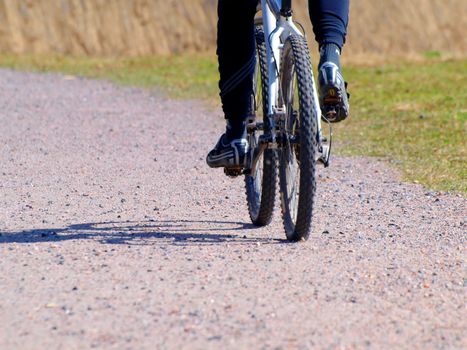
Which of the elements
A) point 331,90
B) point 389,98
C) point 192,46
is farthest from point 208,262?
point 192,46

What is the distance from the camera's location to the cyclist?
482 cm

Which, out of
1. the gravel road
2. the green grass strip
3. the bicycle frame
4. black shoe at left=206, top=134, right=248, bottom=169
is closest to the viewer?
the gravel road

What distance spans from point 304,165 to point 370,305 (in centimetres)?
85

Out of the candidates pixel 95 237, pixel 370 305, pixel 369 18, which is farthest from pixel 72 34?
pixel 370 305

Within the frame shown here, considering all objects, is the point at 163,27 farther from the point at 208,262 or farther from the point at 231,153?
the point at 208,262

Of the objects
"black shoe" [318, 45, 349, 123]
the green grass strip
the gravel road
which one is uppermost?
"black shoe" [318, 45, 349, 123]

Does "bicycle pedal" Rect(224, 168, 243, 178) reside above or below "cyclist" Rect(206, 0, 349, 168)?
below

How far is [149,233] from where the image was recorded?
5.52 m

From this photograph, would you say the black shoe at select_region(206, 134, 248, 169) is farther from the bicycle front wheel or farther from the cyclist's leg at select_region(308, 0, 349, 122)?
the cyclist's leg at select_region(308, 0, 349, 122)

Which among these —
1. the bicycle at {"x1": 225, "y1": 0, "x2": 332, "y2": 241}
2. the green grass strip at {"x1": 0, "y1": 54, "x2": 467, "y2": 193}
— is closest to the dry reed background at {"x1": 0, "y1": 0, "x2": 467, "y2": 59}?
the green grass strip at {"x1": 0, "y1": 54, "x2": 467, "y2": 193}

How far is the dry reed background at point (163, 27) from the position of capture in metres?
21.2

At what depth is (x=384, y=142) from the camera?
959cm

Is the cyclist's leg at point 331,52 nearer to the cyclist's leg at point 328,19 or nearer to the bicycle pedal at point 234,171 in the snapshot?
the cyclist's leg at point 328,19

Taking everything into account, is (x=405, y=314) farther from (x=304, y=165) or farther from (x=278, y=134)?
(x=278, y=134)
